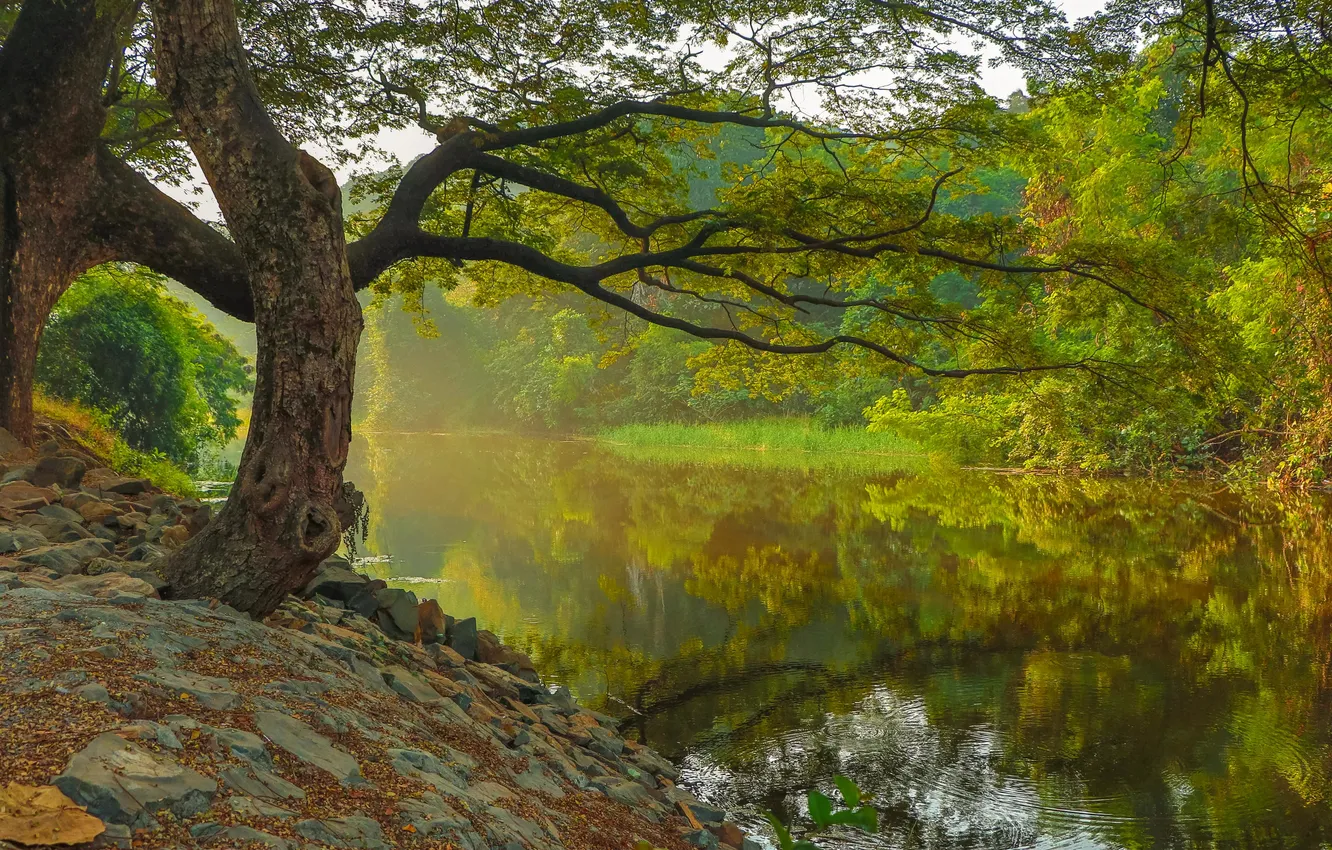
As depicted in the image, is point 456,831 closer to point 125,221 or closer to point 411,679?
point 411,679

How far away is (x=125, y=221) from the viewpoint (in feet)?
20.3

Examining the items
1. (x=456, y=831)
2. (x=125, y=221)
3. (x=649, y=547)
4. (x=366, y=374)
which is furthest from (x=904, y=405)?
(x=366, y=374)

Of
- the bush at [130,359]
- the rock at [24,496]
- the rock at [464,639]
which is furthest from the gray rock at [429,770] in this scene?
the bush at [130,359]

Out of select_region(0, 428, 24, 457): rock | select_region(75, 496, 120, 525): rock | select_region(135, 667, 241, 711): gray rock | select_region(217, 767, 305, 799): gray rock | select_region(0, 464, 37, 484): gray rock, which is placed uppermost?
select_region(0, 428, 24, 457): rock

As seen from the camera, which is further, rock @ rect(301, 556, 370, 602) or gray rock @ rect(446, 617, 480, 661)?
gray rock @ rect(446, 617, 480, 661)

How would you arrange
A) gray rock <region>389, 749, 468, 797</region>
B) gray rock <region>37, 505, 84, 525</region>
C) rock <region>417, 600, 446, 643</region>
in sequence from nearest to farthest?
gray rock <region>389, 749, 468, 797</region>, gray rock <region>37, 505, 84, 525</region>, rock <region>417, 600, 446, 643</region>

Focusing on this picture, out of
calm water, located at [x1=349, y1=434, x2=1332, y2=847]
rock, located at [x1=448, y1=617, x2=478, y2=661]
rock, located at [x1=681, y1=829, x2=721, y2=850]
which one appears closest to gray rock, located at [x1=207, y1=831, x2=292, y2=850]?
rock, located at [x1=681, y1=829, x2=721, y2=850]

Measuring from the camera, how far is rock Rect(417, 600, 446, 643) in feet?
21.2

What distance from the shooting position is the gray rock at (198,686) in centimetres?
302

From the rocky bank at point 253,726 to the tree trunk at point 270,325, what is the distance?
0.31 metres

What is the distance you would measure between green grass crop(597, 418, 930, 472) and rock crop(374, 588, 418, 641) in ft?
61.6

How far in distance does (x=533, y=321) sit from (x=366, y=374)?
21834 mm

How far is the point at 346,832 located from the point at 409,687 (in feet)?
6.52

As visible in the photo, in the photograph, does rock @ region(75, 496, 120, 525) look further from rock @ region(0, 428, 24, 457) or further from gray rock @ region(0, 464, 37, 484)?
rock @ region(0, 428, 24, 457)
